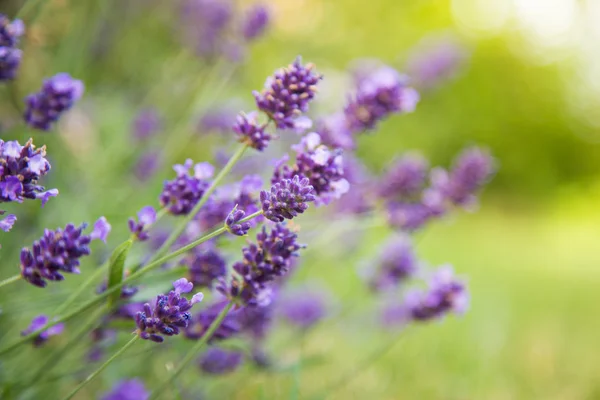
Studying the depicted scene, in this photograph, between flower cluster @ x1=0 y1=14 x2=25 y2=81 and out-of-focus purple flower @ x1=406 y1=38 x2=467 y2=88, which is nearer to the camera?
flower cluster @ x1=0 y1=14 x2=25 y2=81

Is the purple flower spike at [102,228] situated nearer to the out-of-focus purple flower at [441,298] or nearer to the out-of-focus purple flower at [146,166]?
the out-of-focus purple flower at [441,298]

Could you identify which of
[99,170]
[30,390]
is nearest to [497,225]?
[99,170]

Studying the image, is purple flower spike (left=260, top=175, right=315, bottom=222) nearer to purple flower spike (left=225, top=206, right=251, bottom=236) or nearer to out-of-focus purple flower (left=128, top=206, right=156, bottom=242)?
purple flower spike (left=225, top=206, right=251, bottom=236)

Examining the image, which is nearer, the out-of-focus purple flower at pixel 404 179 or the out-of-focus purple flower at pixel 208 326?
the out-of-focus purple flower at pixel 208 326

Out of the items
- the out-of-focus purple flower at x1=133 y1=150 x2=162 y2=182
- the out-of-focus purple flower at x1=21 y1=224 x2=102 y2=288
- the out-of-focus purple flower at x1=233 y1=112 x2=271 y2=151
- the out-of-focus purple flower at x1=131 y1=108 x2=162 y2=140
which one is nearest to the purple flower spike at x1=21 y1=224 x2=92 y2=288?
the out-of-focus purple flower at x1=21 y1=224 x2=102 y2=288

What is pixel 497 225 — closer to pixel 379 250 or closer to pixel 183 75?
pixel 183 75

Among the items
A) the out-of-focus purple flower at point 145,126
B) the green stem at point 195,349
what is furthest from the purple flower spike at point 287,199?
the out-of-focus purple flower at point 145,126

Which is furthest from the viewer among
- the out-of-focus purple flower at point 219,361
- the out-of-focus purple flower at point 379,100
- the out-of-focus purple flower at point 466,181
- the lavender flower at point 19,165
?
the out-of-focus purple flower at point 466,181
